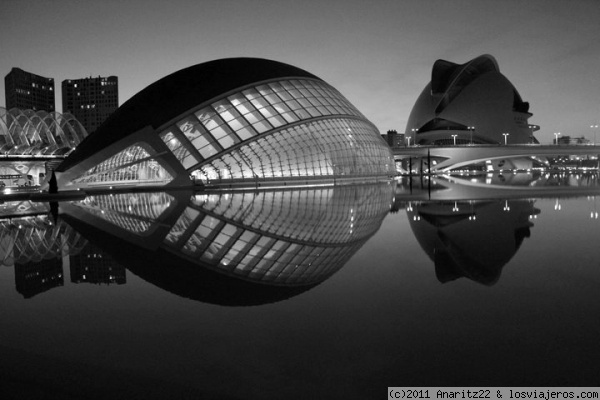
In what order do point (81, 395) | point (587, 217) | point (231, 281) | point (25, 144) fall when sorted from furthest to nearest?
1. point (25, 144)
2. point (587, 217)
3. point (231, 281)
4. point (81, 395)

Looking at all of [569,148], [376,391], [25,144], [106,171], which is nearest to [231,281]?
[376,391]

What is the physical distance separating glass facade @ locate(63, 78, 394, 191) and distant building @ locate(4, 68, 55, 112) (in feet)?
397

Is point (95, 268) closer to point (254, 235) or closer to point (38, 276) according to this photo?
point (38, 276)

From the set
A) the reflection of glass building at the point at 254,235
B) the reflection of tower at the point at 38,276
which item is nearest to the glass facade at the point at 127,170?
the reflection of glass building at the point at 254,235

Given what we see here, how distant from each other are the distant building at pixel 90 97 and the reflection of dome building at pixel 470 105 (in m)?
112

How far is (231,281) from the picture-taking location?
23.0 feet

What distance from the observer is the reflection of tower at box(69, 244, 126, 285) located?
7.43 metres

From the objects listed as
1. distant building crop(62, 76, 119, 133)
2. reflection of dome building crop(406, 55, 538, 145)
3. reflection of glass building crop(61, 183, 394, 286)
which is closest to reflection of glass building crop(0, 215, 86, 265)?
reflection of glass building crop(61, 183, 394, 286)

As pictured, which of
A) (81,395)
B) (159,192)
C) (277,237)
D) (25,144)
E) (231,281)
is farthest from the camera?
(25,144)

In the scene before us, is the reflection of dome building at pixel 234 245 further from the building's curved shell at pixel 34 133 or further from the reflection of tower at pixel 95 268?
the building's curved shell at pixel 34 133

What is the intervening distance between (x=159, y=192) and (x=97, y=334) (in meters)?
27.3

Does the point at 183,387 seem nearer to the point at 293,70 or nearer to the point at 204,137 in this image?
the point at 204,137

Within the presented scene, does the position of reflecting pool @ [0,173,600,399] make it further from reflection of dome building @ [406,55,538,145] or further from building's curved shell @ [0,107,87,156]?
reflection of dome building @ [406,55,538,145]

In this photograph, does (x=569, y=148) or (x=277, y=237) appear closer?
(x=277, y=237)
